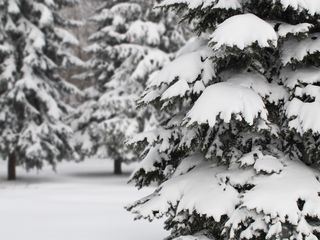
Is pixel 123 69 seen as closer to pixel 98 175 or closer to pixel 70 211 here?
pixel 98 175

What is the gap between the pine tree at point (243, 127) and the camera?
6.65 meters

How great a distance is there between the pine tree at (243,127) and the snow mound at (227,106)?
12 mm

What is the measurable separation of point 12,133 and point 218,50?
55.9 ft

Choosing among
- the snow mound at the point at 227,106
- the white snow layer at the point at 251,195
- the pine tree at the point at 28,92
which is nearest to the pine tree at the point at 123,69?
the pine tree at the point at 28,92

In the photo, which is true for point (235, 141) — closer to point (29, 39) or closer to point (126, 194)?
point (126, 194)

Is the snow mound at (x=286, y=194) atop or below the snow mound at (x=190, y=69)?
below

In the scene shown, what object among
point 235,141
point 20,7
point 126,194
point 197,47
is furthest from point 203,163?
point 20,7

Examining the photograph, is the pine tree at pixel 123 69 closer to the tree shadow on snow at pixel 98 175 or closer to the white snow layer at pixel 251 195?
the tree shadow on snow at pixel 98 175

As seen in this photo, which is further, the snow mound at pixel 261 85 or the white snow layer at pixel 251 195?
the snow mound at pixel 261 85

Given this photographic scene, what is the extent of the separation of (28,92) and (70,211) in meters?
9.60

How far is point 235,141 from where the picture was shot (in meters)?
7.36

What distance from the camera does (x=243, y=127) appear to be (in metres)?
7.16

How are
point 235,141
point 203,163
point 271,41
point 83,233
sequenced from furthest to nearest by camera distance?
1. point 83,233
2. point 203,163
3. point 235,141
4. point 271,41

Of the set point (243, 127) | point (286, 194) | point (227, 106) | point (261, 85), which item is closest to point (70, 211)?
point (243, 127)
